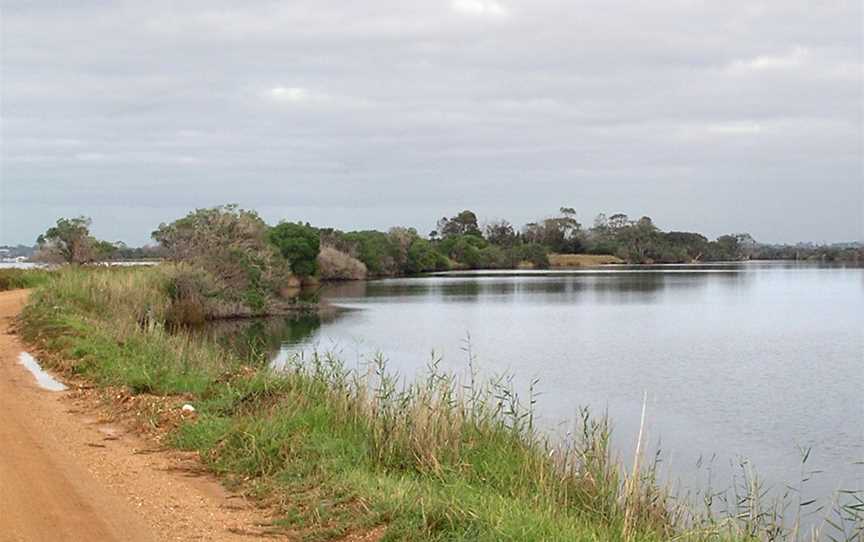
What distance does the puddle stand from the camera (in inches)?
538

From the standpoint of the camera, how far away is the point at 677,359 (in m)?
26.4

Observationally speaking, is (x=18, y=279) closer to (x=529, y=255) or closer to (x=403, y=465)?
(x=403, y=465)

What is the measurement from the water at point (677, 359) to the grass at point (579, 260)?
89.7 metres

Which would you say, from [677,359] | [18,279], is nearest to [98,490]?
[677,359]

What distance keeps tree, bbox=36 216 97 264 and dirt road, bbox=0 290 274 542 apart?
1616 inches

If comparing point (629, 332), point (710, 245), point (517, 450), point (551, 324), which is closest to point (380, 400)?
point (517, 450)

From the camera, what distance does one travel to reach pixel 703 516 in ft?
31.2

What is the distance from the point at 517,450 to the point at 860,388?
14.3 metres

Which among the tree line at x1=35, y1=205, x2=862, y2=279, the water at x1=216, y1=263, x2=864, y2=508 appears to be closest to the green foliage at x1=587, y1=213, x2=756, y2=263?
the tree line at x1=35, y1=205, x2=862, y2=279

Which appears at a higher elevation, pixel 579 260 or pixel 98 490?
pixel 579 260

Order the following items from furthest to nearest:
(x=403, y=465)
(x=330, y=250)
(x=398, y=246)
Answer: (x=398, y=246) < (x=330, y=250) < (x=403, y=465)

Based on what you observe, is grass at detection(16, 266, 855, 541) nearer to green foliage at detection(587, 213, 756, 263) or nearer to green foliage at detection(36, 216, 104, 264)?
green foliage at detection(36, 216, 104, 264)

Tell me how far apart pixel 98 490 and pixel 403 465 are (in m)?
2.96

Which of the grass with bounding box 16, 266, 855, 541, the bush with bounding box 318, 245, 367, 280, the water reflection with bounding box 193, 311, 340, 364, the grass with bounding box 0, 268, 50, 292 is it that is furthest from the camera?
the bush with bounding box 318, 245, 367, 280
